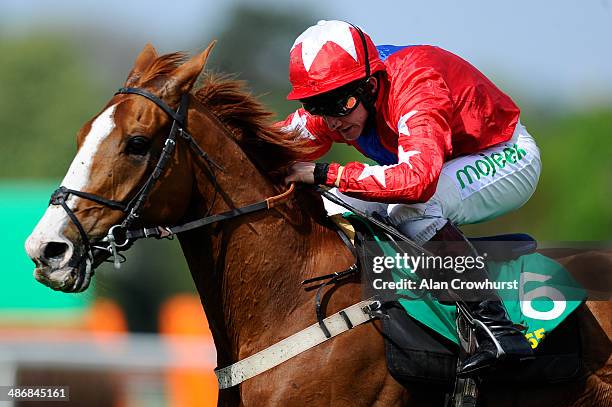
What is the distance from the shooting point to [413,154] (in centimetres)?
343

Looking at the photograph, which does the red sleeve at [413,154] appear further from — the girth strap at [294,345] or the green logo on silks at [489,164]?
the girth strap at [294,345]

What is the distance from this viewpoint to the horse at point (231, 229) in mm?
3299

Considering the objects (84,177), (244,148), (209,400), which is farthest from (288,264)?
(209,400)

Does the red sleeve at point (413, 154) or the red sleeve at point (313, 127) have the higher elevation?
the red sleeve at point (313, 127)

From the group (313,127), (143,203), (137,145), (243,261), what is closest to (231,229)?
(243,261)

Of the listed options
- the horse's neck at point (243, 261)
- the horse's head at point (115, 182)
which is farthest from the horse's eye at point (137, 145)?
the horse's neck at point (243, 261)

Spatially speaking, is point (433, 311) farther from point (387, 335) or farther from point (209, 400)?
point (209, 400)

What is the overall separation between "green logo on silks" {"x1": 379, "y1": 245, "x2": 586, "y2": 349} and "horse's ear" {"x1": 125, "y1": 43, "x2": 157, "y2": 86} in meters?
1.22

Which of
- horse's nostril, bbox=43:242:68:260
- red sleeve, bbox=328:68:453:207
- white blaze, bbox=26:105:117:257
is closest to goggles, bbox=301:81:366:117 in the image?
red sleeve, bbox=328:68:453:207

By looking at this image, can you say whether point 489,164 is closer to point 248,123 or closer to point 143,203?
point 248,123

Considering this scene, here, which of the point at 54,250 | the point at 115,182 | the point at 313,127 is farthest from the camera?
the point at 313,127

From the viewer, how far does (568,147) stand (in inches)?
1022

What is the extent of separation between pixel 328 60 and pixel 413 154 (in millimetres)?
552

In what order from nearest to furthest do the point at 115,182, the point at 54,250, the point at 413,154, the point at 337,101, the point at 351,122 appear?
1. the point at 54,250
2. the point at 115,182
3. the point at 413,154
4. the point at 337,101
5. the point at 351,122
